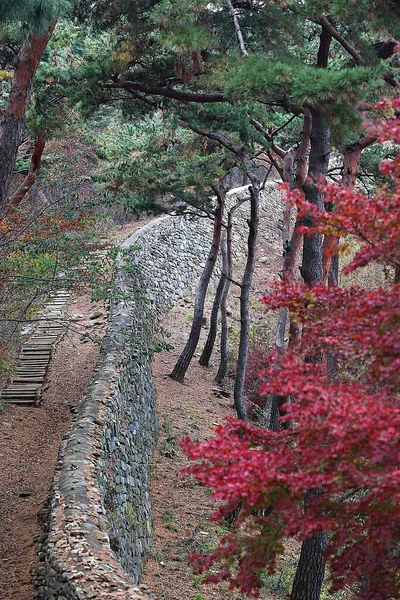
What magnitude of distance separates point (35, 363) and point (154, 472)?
13.3 feet

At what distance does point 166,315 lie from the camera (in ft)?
72.6

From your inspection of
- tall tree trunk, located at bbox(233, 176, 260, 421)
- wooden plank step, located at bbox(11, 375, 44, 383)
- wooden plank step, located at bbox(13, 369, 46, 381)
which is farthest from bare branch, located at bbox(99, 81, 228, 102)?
wooden plank step, located at bbox(13, 369, 46, 381)

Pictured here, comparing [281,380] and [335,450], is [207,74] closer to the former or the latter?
[281,380]

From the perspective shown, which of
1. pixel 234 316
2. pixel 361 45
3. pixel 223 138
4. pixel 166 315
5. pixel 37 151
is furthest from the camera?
pixel 234 316

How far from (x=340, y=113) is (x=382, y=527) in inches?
192

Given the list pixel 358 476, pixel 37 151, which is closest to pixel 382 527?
pixel 358 476

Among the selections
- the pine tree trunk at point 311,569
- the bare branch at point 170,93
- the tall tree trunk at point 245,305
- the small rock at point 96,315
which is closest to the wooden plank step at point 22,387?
the tall tree trunk at point 245,305

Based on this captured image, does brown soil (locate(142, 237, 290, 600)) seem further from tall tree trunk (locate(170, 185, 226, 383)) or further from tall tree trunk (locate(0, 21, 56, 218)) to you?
tall tree trunk (locate(0, 21, 56, 218))

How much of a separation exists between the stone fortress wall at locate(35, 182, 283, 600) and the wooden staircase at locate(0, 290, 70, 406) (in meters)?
1.43

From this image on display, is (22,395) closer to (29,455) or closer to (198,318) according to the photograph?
(29,455)

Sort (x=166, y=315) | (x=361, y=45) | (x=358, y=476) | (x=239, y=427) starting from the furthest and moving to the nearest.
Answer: (x=166, y=315) → (x=361, y=45) → (x=239, y=427) → (x=358, y=476)

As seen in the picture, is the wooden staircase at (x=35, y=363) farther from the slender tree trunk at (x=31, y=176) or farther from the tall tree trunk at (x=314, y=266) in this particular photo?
the tall tree trunk at (x=314, y=266)

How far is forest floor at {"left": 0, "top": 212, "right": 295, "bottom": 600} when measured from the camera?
27.6 feet

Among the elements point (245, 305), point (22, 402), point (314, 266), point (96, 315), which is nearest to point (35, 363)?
point (22, 402)
